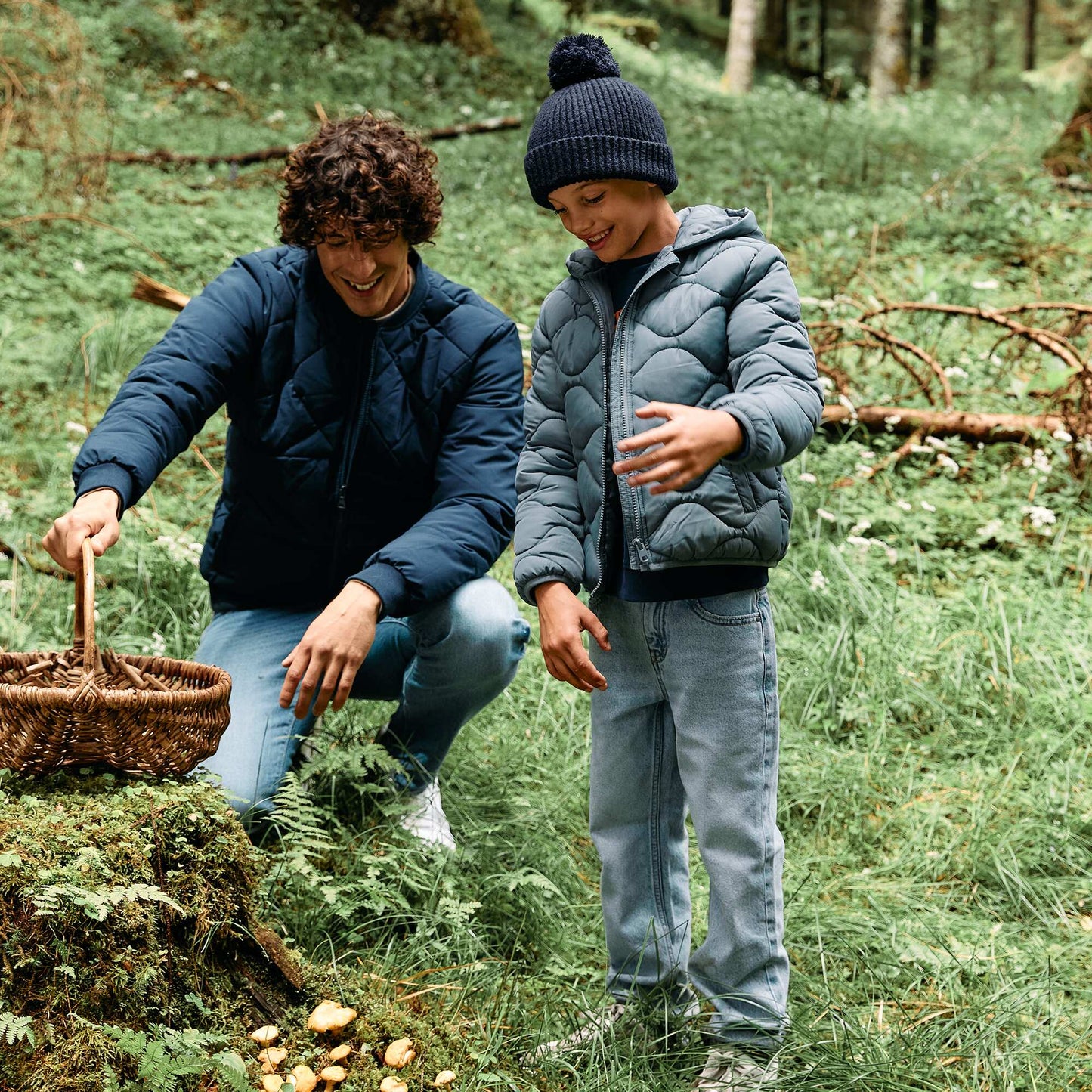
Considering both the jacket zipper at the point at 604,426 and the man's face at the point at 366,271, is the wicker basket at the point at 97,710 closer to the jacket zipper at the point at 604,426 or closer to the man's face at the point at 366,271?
the jacket zipper at the point at 604,426

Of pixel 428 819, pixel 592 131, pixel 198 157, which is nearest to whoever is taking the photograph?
pixel 592 131

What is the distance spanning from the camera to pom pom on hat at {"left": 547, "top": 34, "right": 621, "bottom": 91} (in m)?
2.06

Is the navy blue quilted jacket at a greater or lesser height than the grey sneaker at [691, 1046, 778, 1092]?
greater

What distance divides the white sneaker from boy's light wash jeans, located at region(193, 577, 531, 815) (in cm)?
4

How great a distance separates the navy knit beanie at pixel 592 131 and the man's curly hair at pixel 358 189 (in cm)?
67

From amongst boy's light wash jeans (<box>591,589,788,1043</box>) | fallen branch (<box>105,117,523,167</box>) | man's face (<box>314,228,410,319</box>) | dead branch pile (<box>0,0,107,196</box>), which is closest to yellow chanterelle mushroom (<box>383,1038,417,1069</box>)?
boy's light wash jeans (<box>591,589,788,1043</box>)

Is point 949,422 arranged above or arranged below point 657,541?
above

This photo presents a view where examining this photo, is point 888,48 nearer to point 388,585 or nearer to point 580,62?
point 580,62

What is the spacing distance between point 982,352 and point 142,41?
939 centimetres

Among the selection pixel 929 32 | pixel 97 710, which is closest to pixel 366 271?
pixel 97 710

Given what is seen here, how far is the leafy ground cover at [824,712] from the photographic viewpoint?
2301 millimetres

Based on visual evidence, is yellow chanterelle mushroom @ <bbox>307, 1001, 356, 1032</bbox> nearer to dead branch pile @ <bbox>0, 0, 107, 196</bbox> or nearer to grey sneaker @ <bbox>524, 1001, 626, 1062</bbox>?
grey sneaker @ <bbox>524, 1001, 626, 1062</bbox>

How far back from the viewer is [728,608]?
6.62ft

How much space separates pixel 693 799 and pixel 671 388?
781 millimetres
